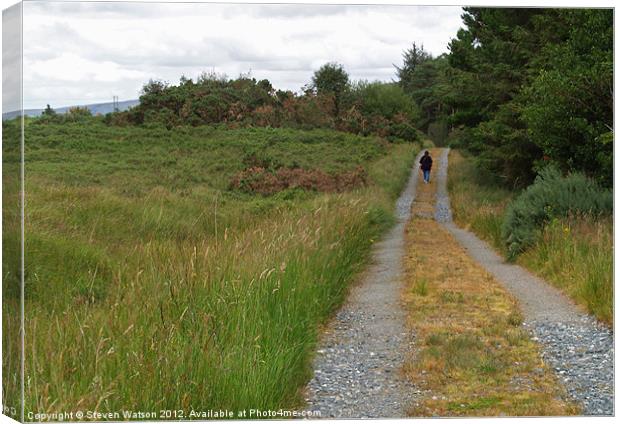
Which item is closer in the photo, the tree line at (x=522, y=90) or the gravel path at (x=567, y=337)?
the gravel path at (x=567, y=337)

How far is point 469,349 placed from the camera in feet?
18.3

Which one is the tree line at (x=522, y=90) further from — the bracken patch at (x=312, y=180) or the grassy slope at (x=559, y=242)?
the bracken patch at (x=312, y=180)

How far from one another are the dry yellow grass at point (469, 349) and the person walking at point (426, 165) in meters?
0.90

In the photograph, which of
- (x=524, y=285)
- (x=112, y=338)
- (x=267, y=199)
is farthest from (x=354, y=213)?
(x=112, y=338)

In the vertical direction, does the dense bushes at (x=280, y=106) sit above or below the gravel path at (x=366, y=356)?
above

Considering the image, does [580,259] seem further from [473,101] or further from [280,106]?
[280,106]

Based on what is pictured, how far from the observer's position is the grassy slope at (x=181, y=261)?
4.36m

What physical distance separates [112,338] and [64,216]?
15.0ft

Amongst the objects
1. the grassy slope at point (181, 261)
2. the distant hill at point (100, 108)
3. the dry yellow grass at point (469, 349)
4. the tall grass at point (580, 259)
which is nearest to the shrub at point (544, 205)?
the tall grass at point (580, 259)

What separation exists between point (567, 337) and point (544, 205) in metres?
2.65

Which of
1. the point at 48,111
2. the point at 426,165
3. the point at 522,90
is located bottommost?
the point at 426,165

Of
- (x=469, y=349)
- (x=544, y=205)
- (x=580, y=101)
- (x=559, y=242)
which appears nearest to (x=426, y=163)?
(x=544, y=205)

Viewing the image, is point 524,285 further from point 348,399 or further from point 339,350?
point 348,399

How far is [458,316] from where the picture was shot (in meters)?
6.14
